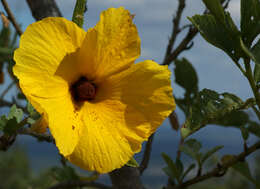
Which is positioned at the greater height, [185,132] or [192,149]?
[185,132]

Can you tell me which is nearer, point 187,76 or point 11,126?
point 11,126

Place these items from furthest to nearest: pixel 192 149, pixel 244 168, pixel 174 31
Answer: pixel 174 31 → pixel 192 149 → pixel 244 168

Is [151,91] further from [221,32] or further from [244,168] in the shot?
[244,168]

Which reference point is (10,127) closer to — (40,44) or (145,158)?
(40,44)

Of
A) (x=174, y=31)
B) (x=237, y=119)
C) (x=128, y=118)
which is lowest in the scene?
(x=237, y=119)

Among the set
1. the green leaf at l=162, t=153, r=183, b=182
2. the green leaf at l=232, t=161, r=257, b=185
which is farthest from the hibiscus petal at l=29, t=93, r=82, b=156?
the green leaf at l=232, t=161, r=257, b=185

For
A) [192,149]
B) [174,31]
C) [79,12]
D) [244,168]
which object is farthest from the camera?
[174,31]

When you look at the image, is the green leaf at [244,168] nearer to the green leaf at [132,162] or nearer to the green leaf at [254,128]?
the green leaf at [254,128]

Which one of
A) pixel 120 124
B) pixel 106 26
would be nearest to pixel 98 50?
pixel 106 26

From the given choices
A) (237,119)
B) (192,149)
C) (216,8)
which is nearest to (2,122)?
(216,8)
